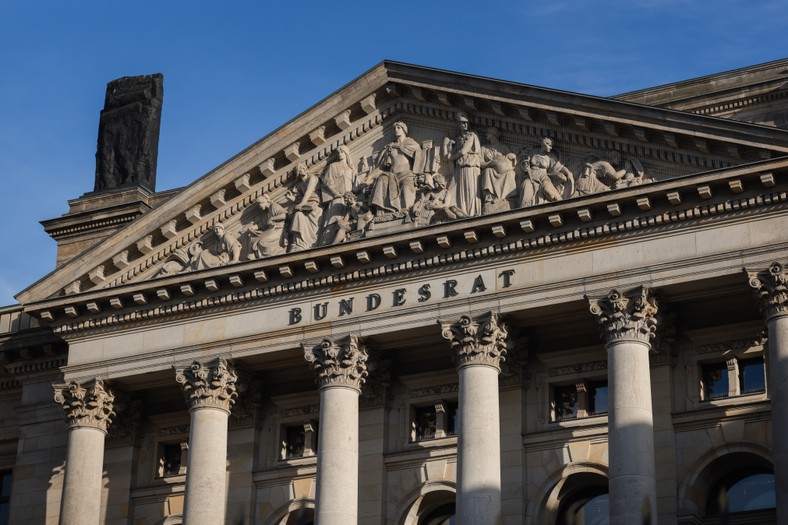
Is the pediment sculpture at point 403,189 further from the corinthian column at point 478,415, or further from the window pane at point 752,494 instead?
the window pane at point 752,494

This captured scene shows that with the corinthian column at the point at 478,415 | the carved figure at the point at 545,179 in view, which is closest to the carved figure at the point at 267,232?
the corinthian column at the point at 478,415

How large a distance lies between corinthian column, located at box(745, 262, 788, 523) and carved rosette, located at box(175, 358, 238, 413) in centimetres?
1432

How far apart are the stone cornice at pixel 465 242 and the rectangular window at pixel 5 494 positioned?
6419mm

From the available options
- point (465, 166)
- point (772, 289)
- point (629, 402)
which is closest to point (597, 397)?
point (629, 402)

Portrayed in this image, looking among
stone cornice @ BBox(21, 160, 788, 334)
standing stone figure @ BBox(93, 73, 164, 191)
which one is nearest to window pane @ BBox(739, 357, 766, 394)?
stone cornice @ BBox(21, 160, 788, 334)

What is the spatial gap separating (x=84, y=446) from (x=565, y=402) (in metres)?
13.2

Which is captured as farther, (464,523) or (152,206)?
(152,206)

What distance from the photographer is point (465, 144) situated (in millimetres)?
47219

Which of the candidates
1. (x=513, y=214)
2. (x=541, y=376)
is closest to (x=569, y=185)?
(x=513, y=214)

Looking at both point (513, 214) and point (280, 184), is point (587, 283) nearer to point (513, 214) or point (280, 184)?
point (513, 214)

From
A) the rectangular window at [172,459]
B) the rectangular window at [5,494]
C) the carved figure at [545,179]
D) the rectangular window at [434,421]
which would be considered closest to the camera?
the carved figure at [545,179]

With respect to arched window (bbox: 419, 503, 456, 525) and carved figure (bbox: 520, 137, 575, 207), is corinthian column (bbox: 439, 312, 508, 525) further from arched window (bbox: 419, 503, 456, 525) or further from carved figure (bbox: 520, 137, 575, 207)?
arched window (bbox: 419, 503, 456, 525)

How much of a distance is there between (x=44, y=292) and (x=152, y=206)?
5504 mm

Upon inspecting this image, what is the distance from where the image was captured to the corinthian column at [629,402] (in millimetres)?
41469
